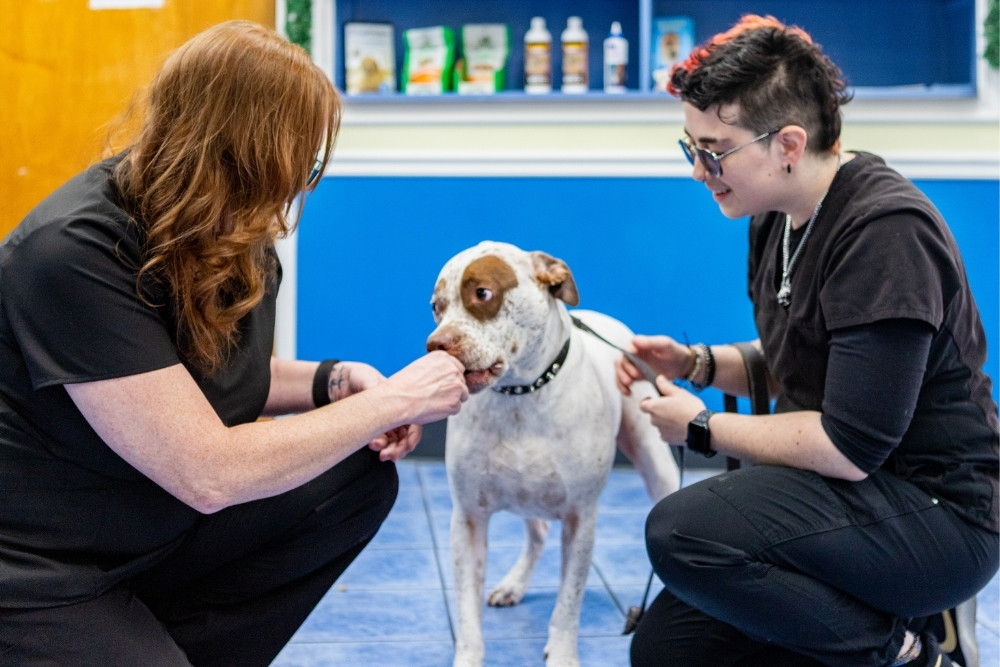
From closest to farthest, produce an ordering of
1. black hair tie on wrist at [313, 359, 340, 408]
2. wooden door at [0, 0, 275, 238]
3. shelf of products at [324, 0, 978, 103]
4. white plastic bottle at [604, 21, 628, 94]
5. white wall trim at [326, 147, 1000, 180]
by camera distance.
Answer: black hair tie on wrist at [313, 359, 340, 408]
wooden door at [0, 0, 275, 238]
white wall trim at [326, 147, 1000, 180]
white plastic bottle at [604, 21, 628, 94]
shelf of products at [324, 0, 978, 103]

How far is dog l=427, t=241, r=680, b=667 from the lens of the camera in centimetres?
184

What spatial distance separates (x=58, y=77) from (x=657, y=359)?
2.28 metres

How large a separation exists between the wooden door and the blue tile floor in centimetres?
162

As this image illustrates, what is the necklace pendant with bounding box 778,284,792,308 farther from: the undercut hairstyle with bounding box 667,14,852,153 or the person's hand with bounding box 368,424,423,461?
the person's hand with bounding box 368,424,423,461

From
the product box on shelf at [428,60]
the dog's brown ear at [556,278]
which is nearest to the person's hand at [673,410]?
the dog's brown ear at [556,278]

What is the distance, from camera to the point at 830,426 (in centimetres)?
156

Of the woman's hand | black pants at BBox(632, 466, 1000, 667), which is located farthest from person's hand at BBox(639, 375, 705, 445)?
the woman's hand

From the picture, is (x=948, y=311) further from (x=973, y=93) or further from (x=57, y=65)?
→ (x=57, y=65)

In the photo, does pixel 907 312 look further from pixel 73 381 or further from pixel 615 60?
pixel 615 60

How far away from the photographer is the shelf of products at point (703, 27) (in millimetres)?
3887

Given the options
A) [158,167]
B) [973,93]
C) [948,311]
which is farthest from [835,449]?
[973,93]

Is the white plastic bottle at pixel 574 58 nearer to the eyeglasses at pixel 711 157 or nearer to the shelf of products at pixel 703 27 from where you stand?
the shelf of products at pixel 703 27

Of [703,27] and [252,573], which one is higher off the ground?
[703,27]

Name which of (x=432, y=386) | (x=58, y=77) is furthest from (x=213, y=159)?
(x=58, y=77)
